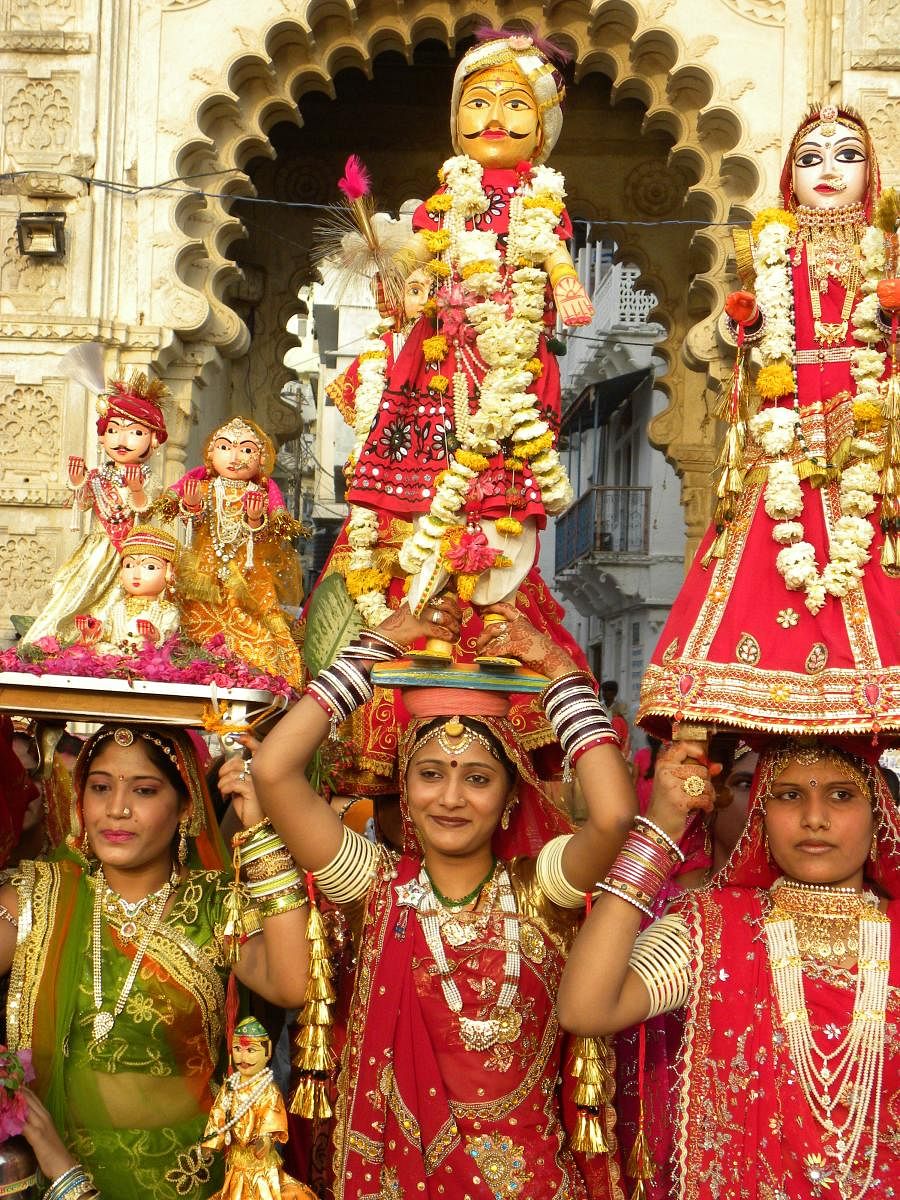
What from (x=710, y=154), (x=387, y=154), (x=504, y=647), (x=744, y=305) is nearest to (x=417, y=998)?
(x=504, y=647)

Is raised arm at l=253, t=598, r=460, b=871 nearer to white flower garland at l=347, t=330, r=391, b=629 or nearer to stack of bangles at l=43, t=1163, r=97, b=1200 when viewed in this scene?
stack of bangles at l=43, t=1163, r=97, b=1200

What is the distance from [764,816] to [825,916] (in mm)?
257

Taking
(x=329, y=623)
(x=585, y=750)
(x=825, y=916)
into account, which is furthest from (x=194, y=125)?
(x=825, y=916)

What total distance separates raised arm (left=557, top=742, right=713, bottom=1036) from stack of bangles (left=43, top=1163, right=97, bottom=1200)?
113cm

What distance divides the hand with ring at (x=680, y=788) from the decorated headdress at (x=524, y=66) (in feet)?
9.08

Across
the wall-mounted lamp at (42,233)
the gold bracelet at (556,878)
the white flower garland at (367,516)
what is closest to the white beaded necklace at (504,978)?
the gold bracelet at (556,878)

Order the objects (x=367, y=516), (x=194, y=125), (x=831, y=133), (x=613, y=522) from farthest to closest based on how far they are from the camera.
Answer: (x=613, y=522) < (x=194, y=125) < (x=367, y=516) < (x=831, y=133)

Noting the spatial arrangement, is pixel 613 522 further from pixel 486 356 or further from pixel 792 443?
pixel 792 443

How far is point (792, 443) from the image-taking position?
358 cm

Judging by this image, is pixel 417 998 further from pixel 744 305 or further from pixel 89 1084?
pixel 744 305

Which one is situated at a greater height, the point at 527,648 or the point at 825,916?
the point at 527,648

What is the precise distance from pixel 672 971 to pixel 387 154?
10.0 m

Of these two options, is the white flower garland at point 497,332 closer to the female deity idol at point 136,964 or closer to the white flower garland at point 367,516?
the white flower garland at point 367,516

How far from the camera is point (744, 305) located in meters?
3.64
